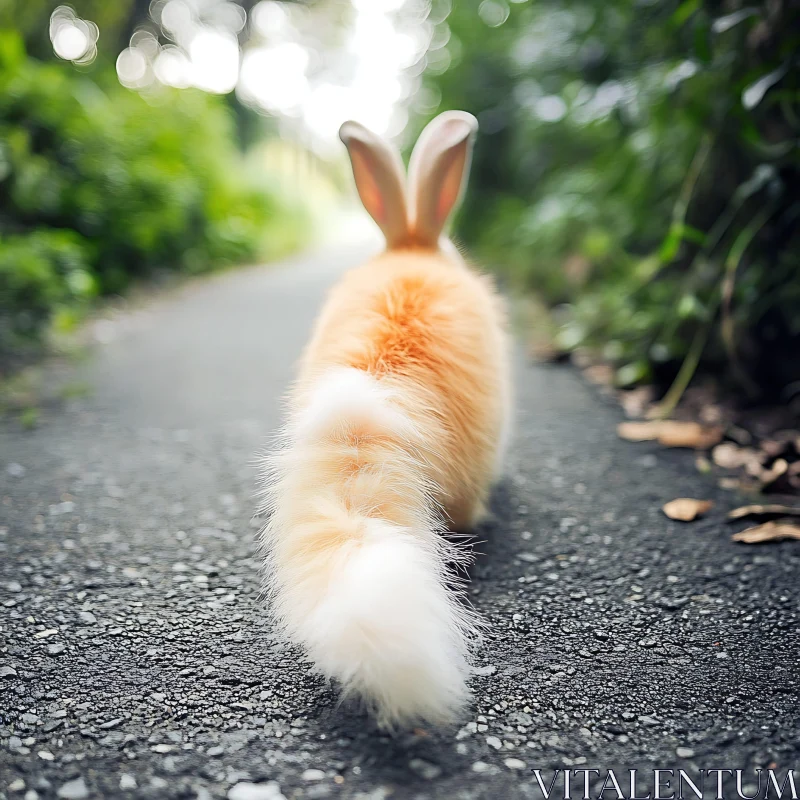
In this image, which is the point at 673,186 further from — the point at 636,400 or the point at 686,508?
the point at 686,508

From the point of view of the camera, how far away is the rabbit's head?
2.05m

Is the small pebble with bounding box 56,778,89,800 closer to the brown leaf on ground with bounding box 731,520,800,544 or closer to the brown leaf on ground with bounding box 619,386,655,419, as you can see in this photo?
the brown leaf on ground with bounding box 731,520,800,544

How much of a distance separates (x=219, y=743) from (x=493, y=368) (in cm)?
108

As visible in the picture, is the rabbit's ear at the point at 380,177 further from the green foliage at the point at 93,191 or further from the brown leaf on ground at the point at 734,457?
the green foliage at the point at 93,191

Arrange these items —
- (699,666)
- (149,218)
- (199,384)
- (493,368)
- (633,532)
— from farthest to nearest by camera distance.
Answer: (149,218) → (199,384) → (633,532) → (493,368) → (699,666)

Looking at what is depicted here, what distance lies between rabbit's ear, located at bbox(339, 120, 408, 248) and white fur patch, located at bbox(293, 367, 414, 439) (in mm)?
808

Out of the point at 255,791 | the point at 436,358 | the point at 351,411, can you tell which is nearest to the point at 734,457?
the point at 436,358

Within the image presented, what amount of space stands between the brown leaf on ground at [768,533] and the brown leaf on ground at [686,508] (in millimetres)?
136

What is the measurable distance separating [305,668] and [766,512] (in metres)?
1.35

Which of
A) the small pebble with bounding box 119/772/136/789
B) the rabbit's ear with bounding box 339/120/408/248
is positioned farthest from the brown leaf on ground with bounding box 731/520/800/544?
the small pebble with bounding box 119/772/136/789

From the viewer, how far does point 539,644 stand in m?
1.45

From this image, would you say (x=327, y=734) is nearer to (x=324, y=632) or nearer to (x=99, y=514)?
(x=324, y=632)

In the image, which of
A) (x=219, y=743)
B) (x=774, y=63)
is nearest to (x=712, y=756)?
(x=219, y=743)

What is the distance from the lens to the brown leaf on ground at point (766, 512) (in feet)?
6.31
